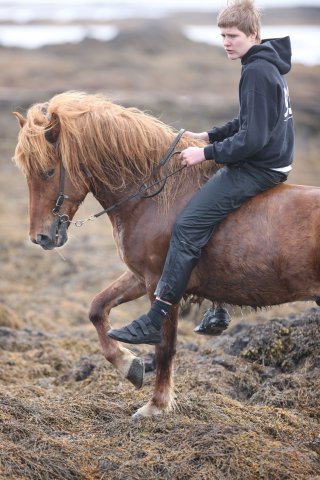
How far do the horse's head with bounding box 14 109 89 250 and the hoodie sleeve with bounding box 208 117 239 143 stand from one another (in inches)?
39.5

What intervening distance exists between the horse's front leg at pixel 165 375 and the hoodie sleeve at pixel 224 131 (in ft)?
3.97

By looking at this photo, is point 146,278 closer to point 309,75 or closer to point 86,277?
point 86,277

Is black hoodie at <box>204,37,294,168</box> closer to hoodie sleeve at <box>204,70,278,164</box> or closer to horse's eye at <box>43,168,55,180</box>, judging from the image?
hoodie sleeve at <box>204,70,278,164</box>

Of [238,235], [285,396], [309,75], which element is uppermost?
[238,235]

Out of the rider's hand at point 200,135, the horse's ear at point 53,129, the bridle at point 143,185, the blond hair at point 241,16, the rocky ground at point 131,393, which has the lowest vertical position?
the rocky ground at point 131,393

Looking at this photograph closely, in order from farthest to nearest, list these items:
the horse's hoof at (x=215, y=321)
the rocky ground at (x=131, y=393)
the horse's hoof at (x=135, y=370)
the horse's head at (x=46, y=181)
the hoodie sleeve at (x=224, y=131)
→ 1. the horse's hoof at (x=215, y=321)
2. the horse's hoof at (x=135, y=370)
3. the hoodie sleeve at (x=224, y=131)
4. the horse's head at (x=46, y=181)
5. the rocky ground at (x=131, y=393)

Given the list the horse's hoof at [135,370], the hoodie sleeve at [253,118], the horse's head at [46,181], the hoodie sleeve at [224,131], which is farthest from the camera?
the horse's hoof at [135,370]

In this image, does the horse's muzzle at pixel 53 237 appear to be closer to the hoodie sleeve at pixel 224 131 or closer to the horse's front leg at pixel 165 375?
the horse's front leg at pixel 165 375

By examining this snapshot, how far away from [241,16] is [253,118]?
64 cm

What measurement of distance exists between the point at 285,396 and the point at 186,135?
2.08 m

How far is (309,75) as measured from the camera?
3572 centimetres

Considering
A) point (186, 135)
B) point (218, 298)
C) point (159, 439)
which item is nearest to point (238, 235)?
point (218, 298)

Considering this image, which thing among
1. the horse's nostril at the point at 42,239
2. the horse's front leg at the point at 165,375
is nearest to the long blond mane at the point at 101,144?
the horse's nostril at the point at 42,239

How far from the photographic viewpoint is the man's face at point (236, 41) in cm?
475
